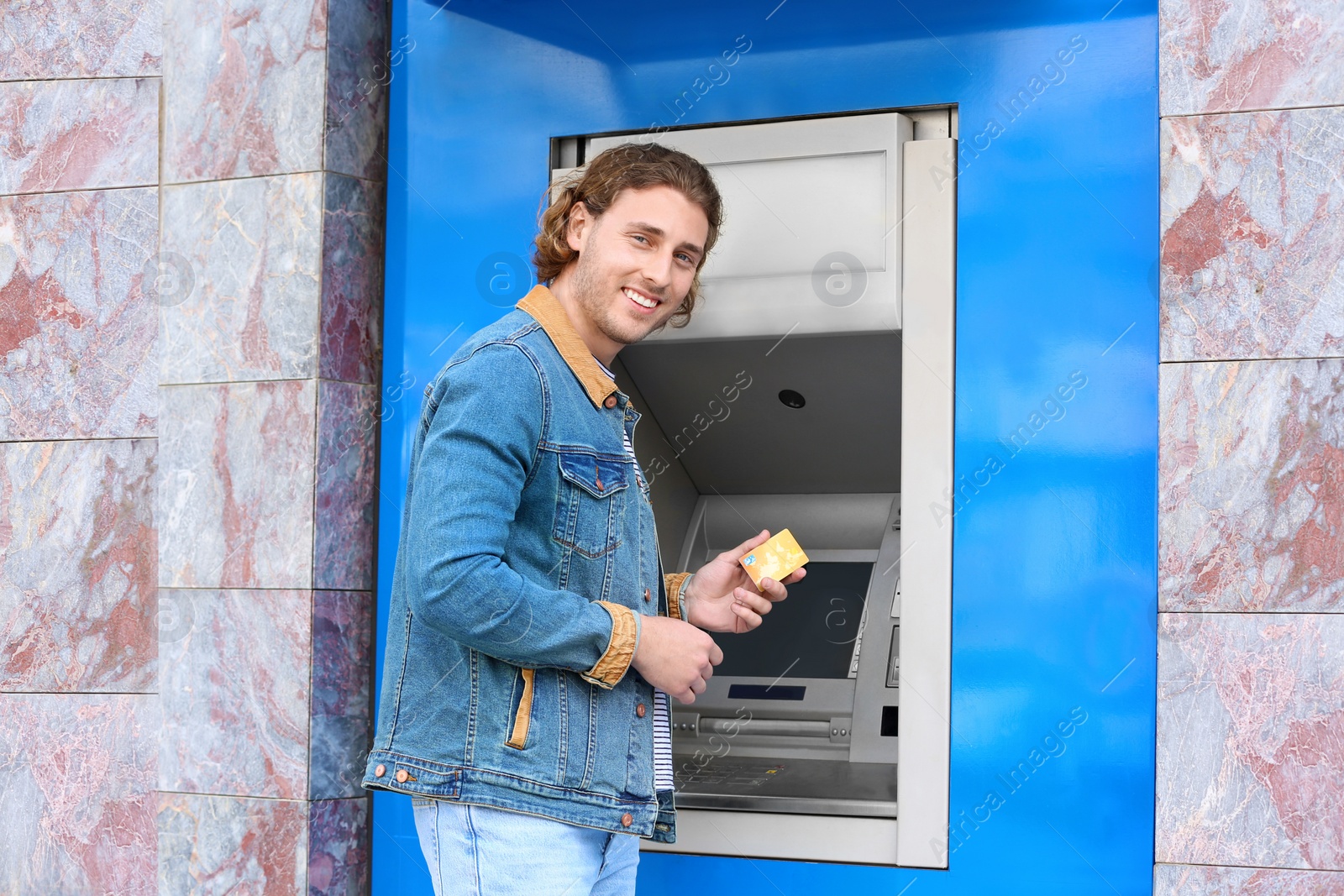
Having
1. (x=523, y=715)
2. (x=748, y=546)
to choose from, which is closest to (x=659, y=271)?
(x=748, y=546)

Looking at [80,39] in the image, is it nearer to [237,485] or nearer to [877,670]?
[237,485]

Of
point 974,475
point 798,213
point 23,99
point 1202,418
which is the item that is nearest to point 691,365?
point 798,213

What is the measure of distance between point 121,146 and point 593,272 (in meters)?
1.70

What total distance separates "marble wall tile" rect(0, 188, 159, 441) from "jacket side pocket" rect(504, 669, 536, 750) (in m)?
1.62

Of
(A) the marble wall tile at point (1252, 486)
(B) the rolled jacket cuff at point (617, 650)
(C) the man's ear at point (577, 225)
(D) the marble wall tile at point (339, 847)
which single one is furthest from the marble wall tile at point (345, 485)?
(A) the marble wall tile at point (1252, 486)

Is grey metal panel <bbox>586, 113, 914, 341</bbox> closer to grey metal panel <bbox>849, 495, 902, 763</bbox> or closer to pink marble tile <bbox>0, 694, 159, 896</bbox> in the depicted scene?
grey metal panel <bbox>849, 495, 902, 763</bbox>

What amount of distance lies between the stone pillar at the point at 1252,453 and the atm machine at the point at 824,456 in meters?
0.41

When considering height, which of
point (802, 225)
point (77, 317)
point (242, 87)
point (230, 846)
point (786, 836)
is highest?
point (242, 87)

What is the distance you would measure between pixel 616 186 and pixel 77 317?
1.73 metres

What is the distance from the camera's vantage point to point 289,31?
2.83 metres

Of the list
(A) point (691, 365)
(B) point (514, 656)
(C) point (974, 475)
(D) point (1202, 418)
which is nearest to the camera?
(B) point (514, 656)

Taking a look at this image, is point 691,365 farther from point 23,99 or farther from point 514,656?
point 23,99

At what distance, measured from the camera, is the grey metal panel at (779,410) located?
102 inches

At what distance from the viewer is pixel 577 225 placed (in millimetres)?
2033
